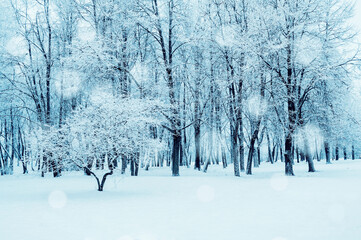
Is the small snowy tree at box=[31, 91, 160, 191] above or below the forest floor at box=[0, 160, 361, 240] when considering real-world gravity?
above

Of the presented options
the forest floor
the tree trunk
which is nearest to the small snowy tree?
the forest floor

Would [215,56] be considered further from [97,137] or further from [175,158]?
[97,137]

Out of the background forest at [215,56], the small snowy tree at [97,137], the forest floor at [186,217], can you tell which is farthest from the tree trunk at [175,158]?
the forest floor at [186,217]

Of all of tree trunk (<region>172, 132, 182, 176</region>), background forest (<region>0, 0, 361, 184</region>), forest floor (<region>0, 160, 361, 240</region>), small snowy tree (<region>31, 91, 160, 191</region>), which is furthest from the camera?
tree trunk (<region>172, 132, 182, 176</region>)

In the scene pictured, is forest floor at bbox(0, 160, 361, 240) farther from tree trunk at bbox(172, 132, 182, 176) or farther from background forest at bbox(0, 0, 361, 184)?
tree trunk at bbox(172, 132, 182, 176)

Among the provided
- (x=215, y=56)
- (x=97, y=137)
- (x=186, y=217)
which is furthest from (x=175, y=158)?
(x=186, y=217)

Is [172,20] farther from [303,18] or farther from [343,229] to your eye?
[343,229]

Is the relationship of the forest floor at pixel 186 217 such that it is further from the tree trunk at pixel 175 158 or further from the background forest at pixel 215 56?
the tree trunk at pixel 175 158

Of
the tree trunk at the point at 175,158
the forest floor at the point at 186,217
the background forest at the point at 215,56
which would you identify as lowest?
the forest floor at the point at 186,217

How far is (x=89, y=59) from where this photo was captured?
18219mm

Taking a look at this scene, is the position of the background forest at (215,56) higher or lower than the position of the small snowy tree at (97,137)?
higher

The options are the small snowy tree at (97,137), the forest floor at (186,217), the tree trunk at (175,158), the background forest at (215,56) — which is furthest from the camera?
the tree trunk at (175,158)

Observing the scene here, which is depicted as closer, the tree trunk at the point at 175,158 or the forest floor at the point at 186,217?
the forest floor at the point at 186,217

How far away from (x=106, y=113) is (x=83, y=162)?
2082 millimetres
